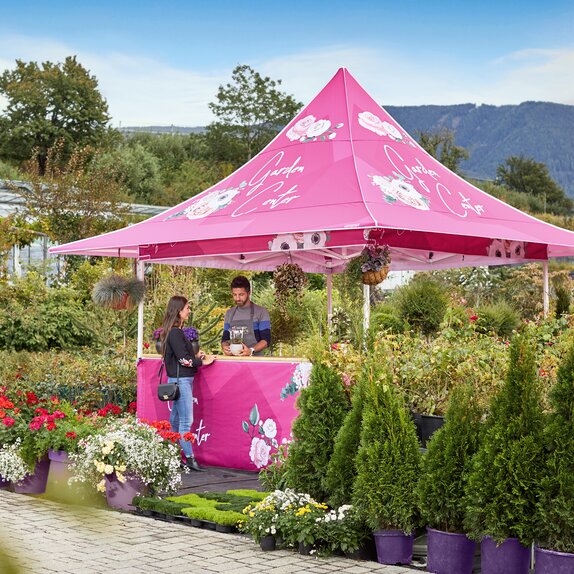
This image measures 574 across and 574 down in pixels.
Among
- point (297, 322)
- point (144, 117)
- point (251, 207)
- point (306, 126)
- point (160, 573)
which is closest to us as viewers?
point (160, 573)

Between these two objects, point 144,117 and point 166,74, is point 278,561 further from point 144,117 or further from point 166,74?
point 144,117

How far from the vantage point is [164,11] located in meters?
27.3

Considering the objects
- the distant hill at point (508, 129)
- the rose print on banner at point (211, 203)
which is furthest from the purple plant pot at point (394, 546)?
the distant hill at point (508, 129)

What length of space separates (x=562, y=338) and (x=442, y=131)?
48.3 meters

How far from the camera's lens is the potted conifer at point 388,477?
216 inches

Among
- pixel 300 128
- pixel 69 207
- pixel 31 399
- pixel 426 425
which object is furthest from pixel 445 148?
pixel 426 425

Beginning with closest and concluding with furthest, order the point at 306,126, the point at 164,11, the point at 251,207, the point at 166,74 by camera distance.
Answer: the point at 251,207, the point at 306,126, the point at 164,11, the point at 166,74

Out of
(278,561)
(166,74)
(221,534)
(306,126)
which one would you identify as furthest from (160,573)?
(166,74)

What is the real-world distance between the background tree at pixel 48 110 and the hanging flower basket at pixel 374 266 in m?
42.3

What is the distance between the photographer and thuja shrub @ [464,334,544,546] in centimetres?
493

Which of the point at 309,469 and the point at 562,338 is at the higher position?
the point at 562,338

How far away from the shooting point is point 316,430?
6133 millimetres

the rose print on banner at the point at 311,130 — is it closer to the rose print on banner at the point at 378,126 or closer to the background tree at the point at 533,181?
the rose print on banner at the point at 378,126

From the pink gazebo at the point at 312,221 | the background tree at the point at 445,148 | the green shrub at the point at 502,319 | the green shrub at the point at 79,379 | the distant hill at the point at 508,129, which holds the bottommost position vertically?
the green shrub at the point at 79,379
